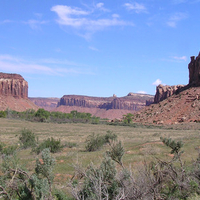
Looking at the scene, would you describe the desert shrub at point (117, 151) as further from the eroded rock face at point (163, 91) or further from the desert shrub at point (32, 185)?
the eroded rock face at point (163, 91)

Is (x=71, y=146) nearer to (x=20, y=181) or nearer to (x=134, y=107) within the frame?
(x=20, y=181)

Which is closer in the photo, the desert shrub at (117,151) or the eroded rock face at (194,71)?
the desert shrub at (117,151)

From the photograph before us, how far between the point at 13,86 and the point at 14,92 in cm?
342

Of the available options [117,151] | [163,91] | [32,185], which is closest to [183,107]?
[163,91]

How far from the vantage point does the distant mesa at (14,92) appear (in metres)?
129

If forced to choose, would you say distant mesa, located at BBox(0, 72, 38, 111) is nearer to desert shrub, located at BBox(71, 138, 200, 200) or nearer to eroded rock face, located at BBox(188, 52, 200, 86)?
eroded rock face, located at BBox(188, 52, 200, 86)

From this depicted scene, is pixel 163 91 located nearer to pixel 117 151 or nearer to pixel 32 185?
pixel 117 151

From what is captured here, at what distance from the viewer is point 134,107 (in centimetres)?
18875

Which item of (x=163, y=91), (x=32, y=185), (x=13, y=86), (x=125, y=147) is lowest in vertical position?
(x=125, y=147)

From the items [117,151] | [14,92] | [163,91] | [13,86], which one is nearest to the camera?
[117,151]

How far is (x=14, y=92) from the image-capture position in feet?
457

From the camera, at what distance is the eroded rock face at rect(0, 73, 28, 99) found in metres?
135

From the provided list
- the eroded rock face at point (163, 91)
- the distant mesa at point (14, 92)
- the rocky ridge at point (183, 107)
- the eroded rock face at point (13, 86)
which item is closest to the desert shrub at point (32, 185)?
the rocky ridge at point (183, 107)

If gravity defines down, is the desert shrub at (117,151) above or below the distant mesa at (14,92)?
below
